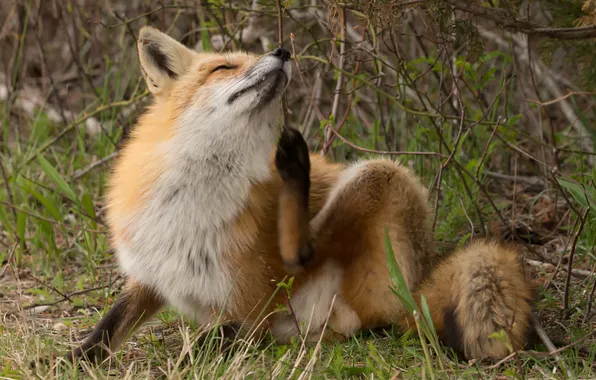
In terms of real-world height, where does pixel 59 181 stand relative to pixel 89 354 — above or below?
above

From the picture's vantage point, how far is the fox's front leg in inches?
154

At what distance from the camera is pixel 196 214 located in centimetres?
380

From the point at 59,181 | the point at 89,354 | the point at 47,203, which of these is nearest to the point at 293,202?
the point at 89,354

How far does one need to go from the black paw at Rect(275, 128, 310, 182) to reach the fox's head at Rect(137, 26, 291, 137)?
13cm

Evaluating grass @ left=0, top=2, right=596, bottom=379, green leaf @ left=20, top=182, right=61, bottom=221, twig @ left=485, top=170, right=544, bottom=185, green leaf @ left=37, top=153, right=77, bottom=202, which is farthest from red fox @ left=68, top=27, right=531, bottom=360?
twig @ left=485, top=170, right=544, bottom=185

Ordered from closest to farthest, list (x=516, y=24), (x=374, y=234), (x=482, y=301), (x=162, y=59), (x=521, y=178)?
(x=482, y=301) < (x=516, y=24) < (x=374, y=234) < (x=162, y=59) < (x=521, y=178)

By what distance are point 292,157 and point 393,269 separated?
32.3 inches

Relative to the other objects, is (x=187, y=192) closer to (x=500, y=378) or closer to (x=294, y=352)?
(x=294, y=352)

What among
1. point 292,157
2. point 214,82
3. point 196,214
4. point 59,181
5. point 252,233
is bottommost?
point 59,181

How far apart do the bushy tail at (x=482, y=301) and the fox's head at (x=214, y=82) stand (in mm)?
1216

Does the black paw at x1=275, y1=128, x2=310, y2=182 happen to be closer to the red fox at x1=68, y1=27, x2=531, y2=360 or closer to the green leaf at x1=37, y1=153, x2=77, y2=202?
the red fox at x1=68, y1=27, x2=531, y2=360

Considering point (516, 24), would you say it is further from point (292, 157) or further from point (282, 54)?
point (292, 157)

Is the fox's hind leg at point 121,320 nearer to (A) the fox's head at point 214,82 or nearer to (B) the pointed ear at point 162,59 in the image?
(A) the fox's head at point 214,82

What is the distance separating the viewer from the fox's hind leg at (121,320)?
3811 mm
